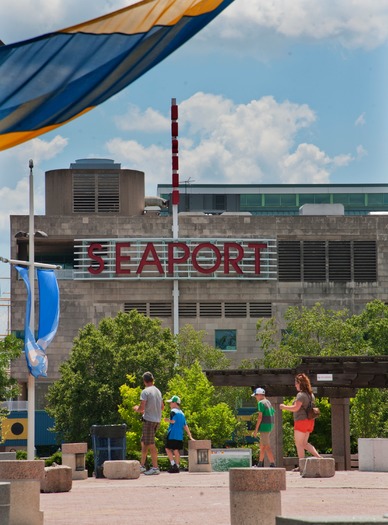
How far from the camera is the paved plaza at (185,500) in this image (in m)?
17.1

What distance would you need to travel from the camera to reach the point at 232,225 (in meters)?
90.6

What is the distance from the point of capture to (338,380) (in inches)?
1564

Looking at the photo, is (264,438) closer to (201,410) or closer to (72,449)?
(72,449)

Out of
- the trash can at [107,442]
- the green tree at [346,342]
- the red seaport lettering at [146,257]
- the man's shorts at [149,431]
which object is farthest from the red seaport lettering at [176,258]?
the man's shorts at [149,431]

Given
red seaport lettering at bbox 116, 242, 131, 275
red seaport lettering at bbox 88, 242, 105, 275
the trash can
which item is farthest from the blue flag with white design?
red seaport lettering at bbox 116, 242, 131, 275

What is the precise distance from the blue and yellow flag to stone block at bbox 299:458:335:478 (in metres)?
12.7

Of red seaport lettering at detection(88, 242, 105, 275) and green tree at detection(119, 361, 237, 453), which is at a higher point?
red seaport lettering at detection(88, 242, 105, 275)

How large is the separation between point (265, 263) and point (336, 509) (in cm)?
7317

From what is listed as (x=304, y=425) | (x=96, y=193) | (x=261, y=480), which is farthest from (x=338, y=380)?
(x=96, y=193)

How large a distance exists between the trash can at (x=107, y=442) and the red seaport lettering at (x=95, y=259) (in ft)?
193

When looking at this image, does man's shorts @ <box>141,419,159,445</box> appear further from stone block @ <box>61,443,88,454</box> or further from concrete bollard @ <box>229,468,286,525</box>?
concrete bollard @ <box>229,468,286,525</box>

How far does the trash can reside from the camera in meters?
29.4

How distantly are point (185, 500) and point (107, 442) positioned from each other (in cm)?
978

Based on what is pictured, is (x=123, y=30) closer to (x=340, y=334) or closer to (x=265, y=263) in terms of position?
(x=340, y=334)
